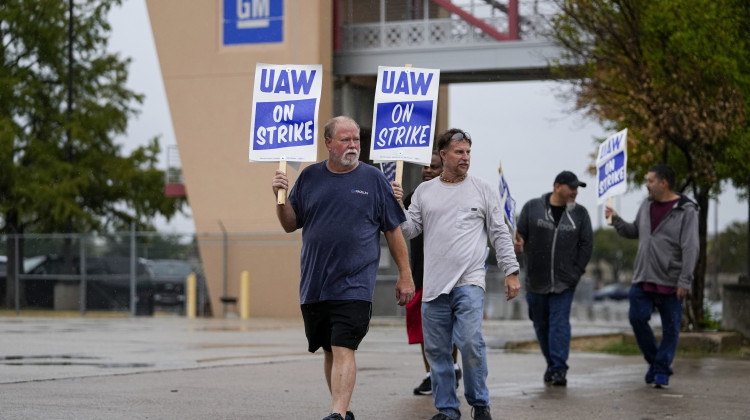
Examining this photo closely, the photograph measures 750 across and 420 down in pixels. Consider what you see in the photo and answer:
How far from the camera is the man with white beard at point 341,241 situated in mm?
7492

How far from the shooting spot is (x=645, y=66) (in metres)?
16.3

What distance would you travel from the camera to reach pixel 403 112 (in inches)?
352

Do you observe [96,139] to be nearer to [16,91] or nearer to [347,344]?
[16,91]

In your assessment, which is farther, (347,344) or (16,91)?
(16,91)

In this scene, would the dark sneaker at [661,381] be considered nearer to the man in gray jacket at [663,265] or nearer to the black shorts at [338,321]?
the man in gray jacket at [663,265]

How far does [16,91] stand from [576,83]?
22364mm

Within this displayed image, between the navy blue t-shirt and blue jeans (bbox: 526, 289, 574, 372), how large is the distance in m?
3.76

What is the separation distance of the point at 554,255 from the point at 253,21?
21018 mm

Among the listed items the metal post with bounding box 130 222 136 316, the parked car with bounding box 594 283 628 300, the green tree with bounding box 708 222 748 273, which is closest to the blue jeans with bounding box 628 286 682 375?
the metal post with bounding box 130 222 136 316

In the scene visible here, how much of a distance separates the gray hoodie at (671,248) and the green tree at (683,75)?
4675 millimetres

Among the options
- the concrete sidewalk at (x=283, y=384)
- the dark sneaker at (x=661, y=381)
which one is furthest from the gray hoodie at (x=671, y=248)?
the concrete sidewalk at (x=283, y=384)

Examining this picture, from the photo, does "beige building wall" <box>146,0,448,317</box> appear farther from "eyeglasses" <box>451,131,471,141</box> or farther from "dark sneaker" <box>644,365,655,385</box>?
"eyeglasses" <box>451,131,471,141</box>

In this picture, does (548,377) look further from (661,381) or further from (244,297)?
(244,297)

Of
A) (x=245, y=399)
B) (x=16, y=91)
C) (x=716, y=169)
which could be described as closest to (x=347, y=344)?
(x=245, y=399)
